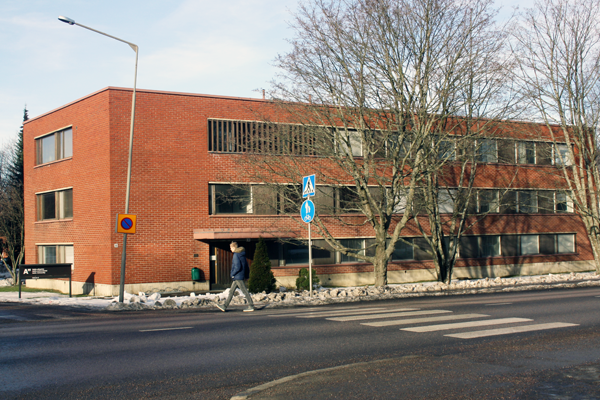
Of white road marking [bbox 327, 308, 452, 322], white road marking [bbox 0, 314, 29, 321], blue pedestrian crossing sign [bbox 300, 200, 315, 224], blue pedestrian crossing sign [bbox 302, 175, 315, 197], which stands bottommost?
white road marking [bbox 0, 314, 29, 321]

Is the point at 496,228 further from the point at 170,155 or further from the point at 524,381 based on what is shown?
the point at 524,381

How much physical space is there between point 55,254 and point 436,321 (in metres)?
22.5

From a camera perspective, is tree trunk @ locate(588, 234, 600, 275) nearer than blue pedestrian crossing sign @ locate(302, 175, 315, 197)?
No

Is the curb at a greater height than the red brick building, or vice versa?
the red brick building

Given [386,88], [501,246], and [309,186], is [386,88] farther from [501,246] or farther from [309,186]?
[501,246]

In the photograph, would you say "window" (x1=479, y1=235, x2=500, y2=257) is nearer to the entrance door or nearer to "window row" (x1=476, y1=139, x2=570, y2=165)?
"window row" (x1=476, y1=139, x2=570, y2=165)

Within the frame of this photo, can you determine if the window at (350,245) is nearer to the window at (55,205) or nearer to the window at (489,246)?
the window at (489,246)

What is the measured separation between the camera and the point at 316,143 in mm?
20047

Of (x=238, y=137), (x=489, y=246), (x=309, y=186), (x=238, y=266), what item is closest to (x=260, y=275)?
(x=309, y=186)

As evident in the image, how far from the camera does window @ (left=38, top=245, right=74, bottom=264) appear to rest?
26.2 meters

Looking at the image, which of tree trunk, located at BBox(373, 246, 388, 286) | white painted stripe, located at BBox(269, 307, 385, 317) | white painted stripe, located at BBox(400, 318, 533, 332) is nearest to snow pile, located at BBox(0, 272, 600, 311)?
tree trunk, located at BBox(373, 246, 388, 286)

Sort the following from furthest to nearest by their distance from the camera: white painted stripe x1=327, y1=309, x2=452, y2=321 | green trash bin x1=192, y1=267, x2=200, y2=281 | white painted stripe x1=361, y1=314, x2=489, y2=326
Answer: green trash bin x1=192, y1=267, x2=200, y2=281
white painted stripe x1=327, y1=309, x2=452, y2=321
white painted stripe x1=361, y1=314, x2=489, y2=326

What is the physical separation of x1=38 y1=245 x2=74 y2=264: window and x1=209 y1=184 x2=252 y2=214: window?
24.4 ft

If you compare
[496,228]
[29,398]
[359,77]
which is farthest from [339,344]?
[496,228]
